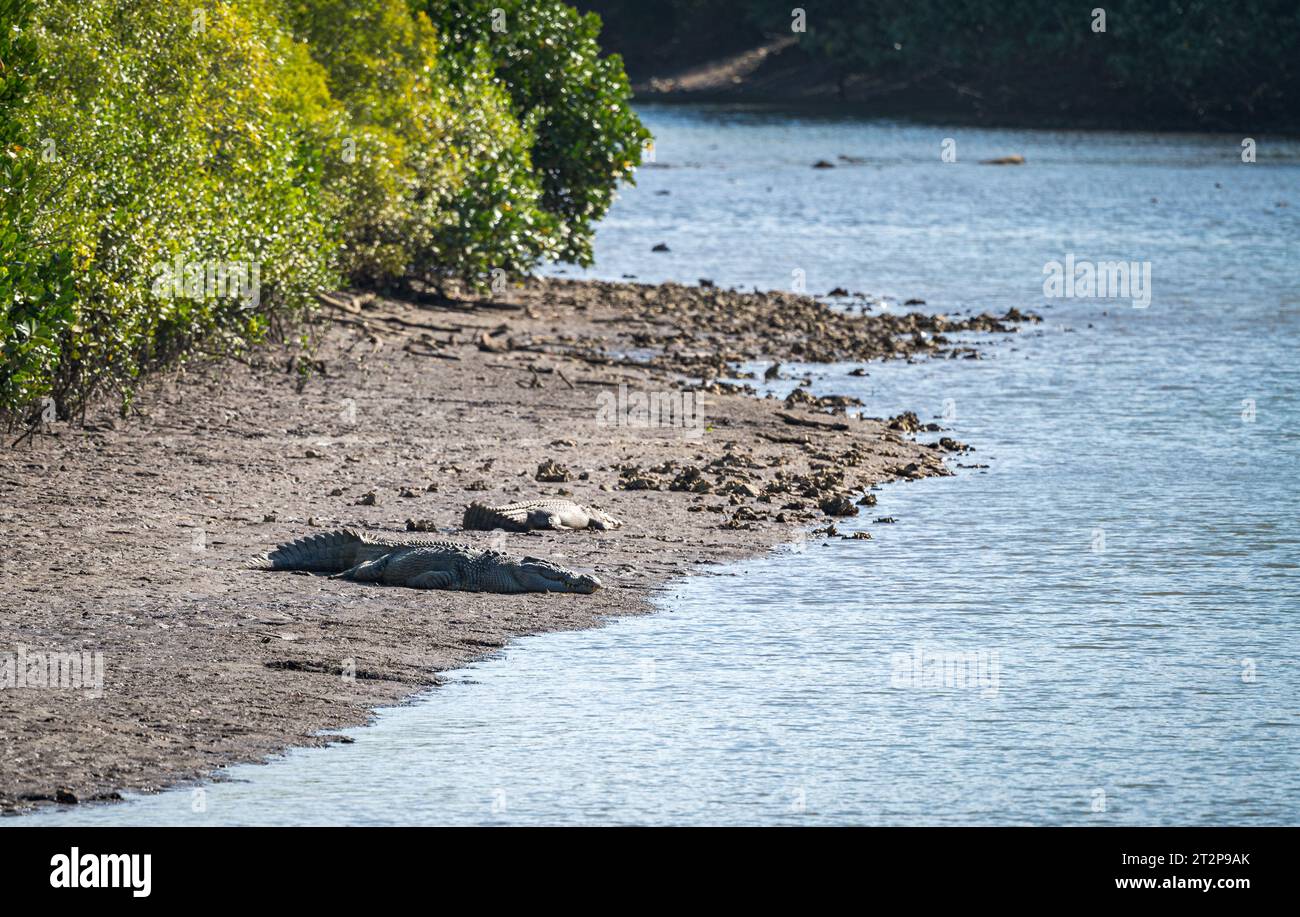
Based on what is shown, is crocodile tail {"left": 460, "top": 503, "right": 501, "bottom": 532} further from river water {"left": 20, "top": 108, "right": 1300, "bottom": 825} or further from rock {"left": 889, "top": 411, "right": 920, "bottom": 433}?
rock {"left": 889, "top": 411, "right": 920, "bottom": 433}

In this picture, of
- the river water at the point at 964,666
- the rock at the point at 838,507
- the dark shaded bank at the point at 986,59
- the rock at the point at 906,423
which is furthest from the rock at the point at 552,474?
the dark shaded bank at the point at 986,59

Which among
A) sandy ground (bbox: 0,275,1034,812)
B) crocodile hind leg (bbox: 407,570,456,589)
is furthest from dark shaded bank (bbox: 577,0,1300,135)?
crocodile hind leg (bbox: 407,570,456,589)

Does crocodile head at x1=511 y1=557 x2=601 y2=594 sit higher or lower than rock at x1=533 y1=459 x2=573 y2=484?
lower

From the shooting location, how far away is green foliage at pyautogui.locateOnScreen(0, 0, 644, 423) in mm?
16219

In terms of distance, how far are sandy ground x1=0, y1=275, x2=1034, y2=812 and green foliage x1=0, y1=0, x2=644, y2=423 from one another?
998 millimetres

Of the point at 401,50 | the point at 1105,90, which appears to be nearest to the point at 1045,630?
the point at 401,50

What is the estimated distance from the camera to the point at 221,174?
2075 centimetres

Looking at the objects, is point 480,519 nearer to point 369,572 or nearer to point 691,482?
point 369,572

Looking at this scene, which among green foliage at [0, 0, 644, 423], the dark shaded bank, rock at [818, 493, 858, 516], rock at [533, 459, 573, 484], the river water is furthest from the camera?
the dark shaded bank

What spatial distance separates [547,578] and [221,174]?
8.63 m

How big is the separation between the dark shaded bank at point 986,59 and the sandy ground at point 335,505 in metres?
47.3

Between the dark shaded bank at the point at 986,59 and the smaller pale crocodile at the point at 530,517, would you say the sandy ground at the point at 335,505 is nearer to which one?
the smaller pale crocodile at the point at 530,517

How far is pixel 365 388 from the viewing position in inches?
869
